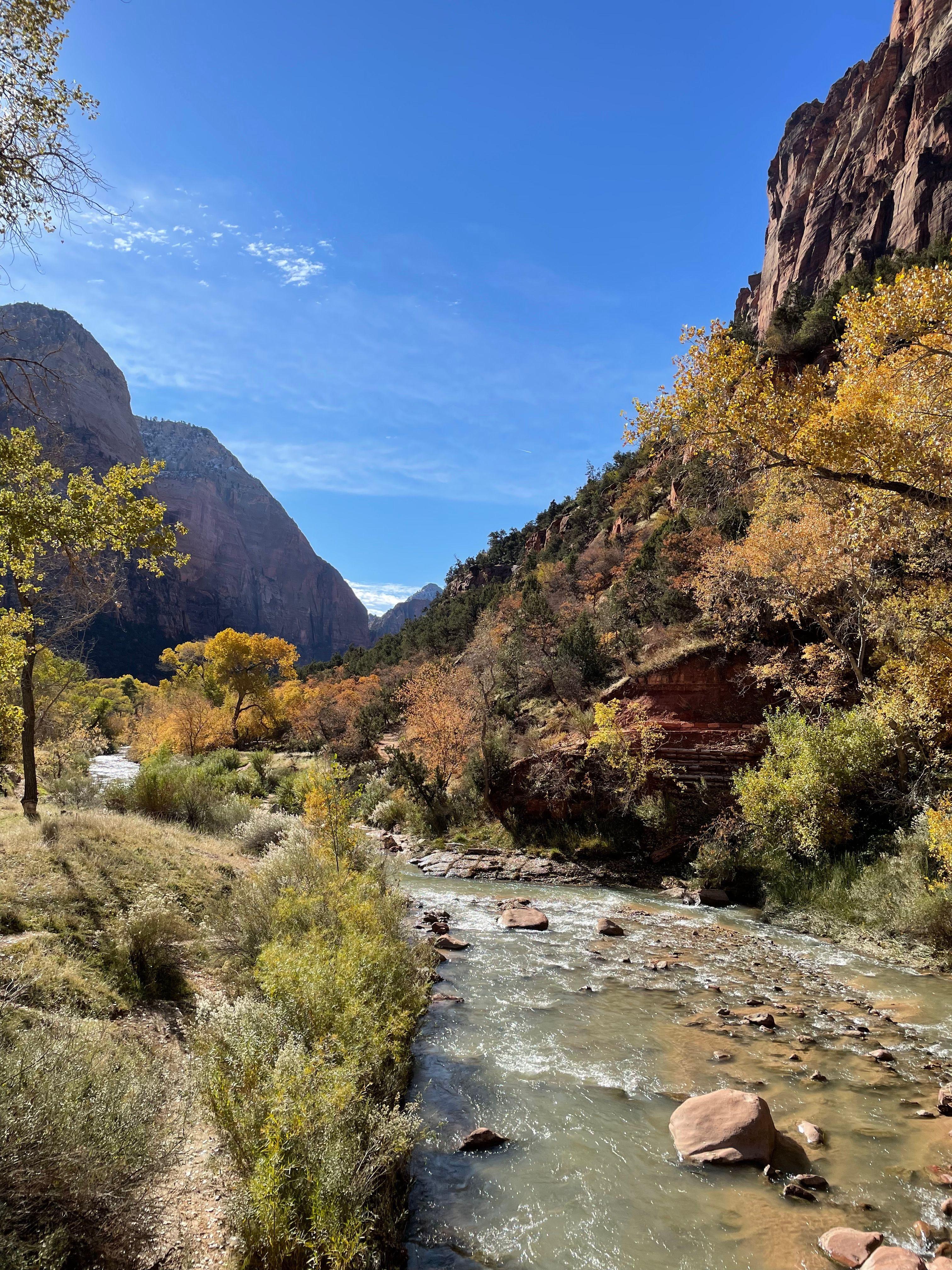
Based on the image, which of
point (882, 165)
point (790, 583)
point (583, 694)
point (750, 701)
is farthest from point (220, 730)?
point (882, 165)

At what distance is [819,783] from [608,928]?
6326mm

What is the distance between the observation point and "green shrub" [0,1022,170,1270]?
3.45 metres

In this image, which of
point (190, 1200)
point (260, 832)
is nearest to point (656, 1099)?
point (190, 1200)

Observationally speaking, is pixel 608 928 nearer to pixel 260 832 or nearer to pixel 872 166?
pixel 260 832

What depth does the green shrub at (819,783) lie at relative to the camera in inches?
582

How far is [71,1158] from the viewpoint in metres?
3.77

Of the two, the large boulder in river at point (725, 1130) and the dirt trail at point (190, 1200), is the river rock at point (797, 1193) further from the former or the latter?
the dirt trail at point (190, 1200)

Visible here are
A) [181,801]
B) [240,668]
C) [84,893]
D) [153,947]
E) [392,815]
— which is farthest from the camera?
[240,668]

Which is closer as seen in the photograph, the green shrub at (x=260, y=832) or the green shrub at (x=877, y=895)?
the green shrub at (x=877, y=895)

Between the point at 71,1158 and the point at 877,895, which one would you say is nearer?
the point at 71,1158

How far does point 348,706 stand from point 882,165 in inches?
2681

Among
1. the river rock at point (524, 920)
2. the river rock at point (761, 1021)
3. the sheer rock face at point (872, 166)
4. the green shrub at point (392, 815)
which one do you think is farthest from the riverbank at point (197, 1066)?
the sheer rock face at point (872, 166)

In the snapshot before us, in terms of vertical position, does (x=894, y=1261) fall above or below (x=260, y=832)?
above

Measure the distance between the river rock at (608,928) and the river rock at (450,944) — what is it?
3.22 m
